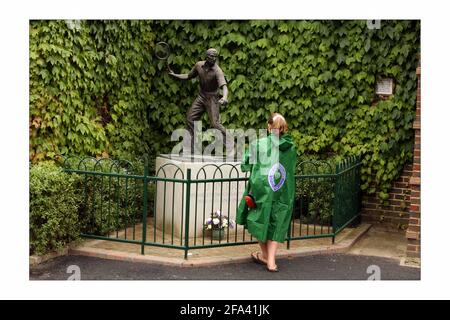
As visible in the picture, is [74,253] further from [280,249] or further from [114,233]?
[280,249]

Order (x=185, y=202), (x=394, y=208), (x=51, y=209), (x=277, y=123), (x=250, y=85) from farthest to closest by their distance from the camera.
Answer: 1. (x=250, y=85)
2. (x=394, y=208)
3. (x=185, y=202)
4. (x=51, y=209)
5. (x=277, y=123)

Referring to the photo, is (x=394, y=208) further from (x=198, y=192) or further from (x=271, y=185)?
(x=271, y=185)

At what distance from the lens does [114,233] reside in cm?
761

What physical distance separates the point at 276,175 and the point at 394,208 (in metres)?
3.45

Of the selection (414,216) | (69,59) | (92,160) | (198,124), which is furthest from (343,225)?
(69,59)

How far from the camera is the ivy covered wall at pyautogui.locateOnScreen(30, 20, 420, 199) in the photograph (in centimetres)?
789

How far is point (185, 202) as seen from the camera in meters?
7.29

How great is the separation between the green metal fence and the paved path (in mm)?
370

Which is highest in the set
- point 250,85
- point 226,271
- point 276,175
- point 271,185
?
point 250,85

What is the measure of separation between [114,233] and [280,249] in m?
2.25

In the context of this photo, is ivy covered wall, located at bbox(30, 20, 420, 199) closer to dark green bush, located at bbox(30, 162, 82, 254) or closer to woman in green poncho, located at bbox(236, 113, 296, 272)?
dark green bush, located at bbox(30, 162, 82, 254)

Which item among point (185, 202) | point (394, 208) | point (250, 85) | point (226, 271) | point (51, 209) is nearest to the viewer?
point (226, 271)

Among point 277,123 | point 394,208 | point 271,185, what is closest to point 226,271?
point 271,185

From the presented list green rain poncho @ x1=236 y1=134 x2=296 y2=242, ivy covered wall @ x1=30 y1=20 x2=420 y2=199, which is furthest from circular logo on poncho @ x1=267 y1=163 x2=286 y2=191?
ivy covered wall @ x1=30 y1=20 x2=420 y2=199
